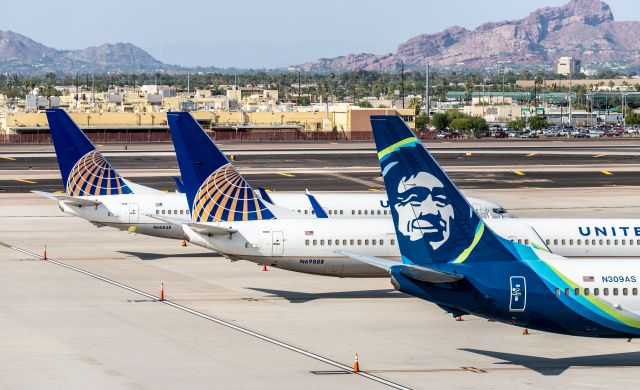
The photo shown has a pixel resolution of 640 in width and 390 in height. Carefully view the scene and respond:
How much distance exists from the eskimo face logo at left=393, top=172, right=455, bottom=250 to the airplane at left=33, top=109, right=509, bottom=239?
29189 mm

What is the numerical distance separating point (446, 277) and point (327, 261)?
1443 cm

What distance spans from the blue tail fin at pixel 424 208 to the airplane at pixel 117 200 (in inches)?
1148

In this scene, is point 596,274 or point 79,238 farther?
point 79,238

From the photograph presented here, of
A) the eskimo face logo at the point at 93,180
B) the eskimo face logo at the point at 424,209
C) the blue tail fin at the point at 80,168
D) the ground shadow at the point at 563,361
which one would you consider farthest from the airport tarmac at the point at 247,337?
the blue tail fin at the point at 80,168

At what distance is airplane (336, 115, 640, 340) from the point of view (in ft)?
117

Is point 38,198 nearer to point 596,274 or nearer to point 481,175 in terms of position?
point 481,175

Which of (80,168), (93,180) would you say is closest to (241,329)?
(93,180)

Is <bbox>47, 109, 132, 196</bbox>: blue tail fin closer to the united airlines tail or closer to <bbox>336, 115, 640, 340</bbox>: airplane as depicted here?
<bbox>336, 115, 640, 340</bbox>: airplane

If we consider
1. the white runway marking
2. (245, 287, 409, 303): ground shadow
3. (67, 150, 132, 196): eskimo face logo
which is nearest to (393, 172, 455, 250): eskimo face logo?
the white runway marking

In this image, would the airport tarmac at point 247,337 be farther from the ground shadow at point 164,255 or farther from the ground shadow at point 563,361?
the ground shadow at point 164,255

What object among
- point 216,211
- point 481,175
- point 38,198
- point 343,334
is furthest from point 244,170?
point 343,334

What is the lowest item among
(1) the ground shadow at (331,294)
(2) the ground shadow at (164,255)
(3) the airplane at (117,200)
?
(2) the ground shadow at (164,255)

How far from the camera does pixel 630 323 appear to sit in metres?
37.0

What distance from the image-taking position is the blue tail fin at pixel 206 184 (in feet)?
172
